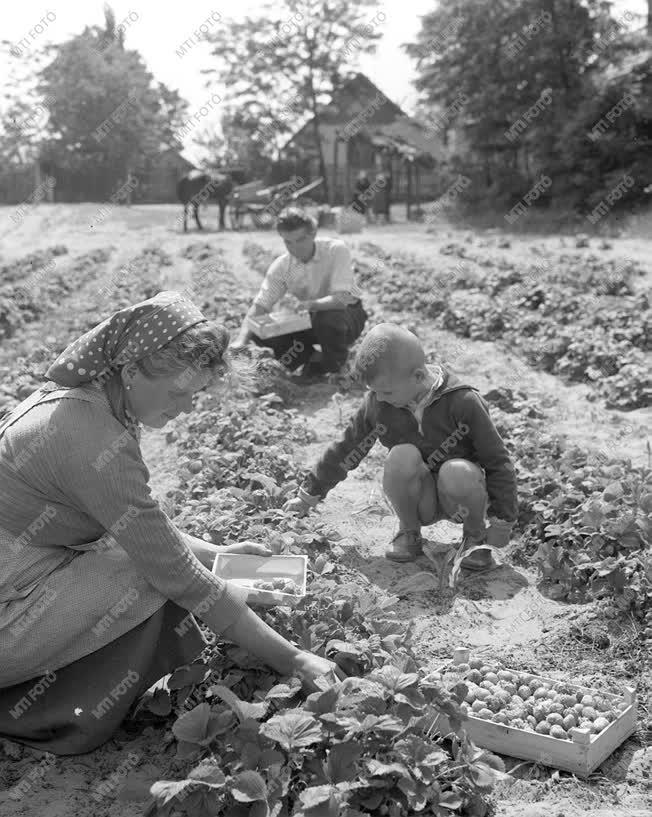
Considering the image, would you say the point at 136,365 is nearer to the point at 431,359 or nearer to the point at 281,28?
the point at 431,359

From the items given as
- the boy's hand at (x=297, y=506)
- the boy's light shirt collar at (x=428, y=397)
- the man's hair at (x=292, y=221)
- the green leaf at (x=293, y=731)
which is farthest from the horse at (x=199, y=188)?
the green leaf at (x=293, y=731)

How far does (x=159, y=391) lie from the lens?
2504mm

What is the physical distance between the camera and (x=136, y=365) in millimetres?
2475

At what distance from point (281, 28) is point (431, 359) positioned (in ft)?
90.2

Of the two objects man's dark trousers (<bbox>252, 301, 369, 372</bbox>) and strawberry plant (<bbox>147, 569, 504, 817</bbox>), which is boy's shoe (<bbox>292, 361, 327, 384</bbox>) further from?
strawberry plant (<bbox>147, 569, 504, 817</bbox>)

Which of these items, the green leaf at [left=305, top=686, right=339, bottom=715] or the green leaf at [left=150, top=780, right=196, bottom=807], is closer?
the green leaf at [left=150, top=780, right=196, bottom=807]

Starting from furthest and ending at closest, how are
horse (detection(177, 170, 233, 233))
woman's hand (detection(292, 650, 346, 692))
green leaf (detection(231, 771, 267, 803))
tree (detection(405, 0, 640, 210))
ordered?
1. horse (detection(177, 170, 233, 233))
2. tree (detection(405, 0, 640, 210))
3. woman's hand (detection(292, 650, 346, 692))
4. green leaf (detection(231, 771, 267, 803))

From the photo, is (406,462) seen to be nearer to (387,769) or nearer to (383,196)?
(387,769)

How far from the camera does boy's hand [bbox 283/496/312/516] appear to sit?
4031 millimetres

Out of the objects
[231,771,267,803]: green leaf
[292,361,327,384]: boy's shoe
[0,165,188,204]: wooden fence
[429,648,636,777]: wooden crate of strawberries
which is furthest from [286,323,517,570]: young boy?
[0,165,188,204]: wooden fence

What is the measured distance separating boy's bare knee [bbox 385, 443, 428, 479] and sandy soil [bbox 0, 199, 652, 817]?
36 centimetres

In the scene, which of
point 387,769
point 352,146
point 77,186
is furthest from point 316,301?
point 77,186

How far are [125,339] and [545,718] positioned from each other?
5.41ft

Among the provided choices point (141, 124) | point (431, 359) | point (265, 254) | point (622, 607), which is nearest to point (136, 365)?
point (622, 607)
